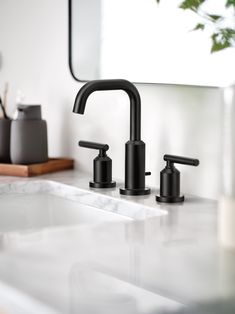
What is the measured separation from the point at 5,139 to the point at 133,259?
107cm

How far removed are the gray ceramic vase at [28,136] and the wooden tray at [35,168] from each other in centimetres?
3

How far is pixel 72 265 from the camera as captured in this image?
1.00m

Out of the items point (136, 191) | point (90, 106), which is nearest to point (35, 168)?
point (90, 106)

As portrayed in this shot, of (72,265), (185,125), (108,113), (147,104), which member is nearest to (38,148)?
(108,113)

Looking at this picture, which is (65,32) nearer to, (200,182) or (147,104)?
(147,104)

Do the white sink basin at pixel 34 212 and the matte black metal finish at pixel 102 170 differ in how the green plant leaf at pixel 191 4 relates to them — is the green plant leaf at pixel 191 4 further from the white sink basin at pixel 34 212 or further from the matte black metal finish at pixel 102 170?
the white sink basin at pixel 34 212

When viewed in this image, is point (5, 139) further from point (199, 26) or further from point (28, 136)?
point (199, 26)

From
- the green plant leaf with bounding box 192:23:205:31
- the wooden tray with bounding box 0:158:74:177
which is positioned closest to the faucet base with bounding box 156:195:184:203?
the green plant leaf with bounding box 192:23:205:31

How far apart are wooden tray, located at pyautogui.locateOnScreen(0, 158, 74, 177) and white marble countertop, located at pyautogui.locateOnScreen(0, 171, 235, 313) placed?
24.4 inches

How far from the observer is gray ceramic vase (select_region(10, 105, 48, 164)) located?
1925 millimetres

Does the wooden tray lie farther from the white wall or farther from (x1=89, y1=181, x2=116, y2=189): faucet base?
(x1=89, y1=181, x2=116, y2=189): faucet base

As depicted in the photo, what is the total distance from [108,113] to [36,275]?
0.96 meters

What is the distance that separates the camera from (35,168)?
6.24 feet

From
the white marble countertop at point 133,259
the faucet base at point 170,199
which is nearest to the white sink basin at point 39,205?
the faucet base at point 170,199
